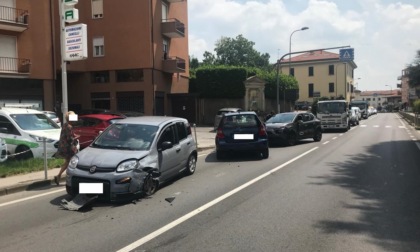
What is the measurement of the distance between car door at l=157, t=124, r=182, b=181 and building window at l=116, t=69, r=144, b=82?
2330cm

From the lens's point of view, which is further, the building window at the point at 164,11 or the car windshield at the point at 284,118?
the building window at the point at 164,11

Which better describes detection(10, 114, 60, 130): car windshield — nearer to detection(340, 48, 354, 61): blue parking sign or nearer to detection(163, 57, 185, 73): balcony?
Result: detection(163, 57, 185, 73): balcony

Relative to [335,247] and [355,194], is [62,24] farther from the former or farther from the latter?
[335,247]

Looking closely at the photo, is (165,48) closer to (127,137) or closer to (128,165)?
(127,137)

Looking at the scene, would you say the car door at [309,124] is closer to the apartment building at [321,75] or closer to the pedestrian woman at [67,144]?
the pedestrian woman at [67,144]

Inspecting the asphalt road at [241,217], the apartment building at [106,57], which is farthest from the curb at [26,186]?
the apartment building at [106,57]

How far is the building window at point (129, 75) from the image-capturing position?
32469 millimetres

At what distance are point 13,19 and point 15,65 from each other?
302 centimetres

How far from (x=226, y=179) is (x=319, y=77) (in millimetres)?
81158

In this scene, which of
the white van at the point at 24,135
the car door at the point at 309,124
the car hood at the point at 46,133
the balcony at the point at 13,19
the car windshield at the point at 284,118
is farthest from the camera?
the balcony at the point at 13,19

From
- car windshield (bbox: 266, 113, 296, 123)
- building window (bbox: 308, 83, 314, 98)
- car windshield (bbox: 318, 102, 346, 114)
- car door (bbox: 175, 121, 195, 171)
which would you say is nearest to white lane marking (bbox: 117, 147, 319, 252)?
car door (bbox: 175, 121, 195, 171)

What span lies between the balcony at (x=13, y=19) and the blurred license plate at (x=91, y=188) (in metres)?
23.3

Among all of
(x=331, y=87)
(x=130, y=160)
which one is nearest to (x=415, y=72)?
(x=130, y=160)

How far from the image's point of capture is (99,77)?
111ft
